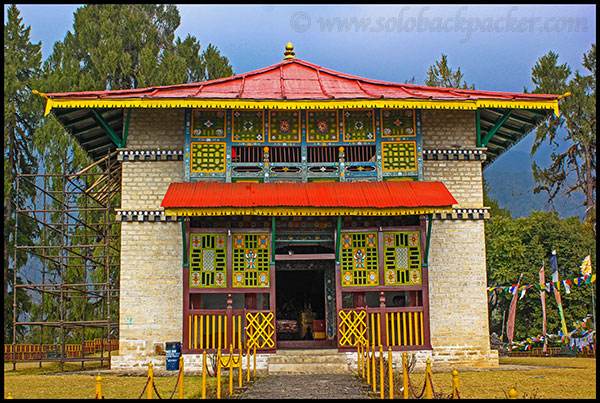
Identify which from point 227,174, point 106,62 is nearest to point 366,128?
point 227,174

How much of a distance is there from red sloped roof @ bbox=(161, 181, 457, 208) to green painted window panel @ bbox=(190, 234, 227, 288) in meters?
1.10

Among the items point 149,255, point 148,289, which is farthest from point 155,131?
point 148,289

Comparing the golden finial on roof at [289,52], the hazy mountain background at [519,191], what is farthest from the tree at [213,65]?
the hazy mountain background at [519,191]

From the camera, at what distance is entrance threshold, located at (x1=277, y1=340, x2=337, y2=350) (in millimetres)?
15695

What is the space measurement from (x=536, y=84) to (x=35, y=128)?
23.3 metres

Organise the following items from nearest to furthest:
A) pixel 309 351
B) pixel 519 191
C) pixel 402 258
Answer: pixel 309 351 < pixel 402 258 < pixel 519 191

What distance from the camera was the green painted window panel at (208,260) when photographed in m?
14.8

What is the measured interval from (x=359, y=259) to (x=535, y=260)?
1293cm

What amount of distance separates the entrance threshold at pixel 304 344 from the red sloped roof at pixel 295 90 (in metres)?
5.72

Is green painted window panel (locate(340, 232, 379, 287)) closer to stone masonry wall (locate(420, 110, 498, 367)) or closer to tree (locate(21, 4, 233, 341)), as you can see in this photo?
stone masonry wall (locate(420, 110, 498, 367))

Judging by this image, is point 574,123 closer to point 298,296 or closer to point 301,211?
point 298,296

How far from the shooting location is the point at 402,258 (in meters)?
15.2

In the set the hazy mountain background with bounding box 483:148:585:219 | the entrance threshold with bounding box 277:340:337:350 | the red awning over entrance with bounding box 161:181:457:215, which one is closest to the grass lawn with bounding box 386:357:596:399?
the entrance threshold with bounding box 277:340:337:350

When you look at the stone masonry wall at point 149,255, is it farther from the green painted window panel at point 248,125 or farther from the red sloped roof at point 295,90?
the green painted window panel at point 248,125
